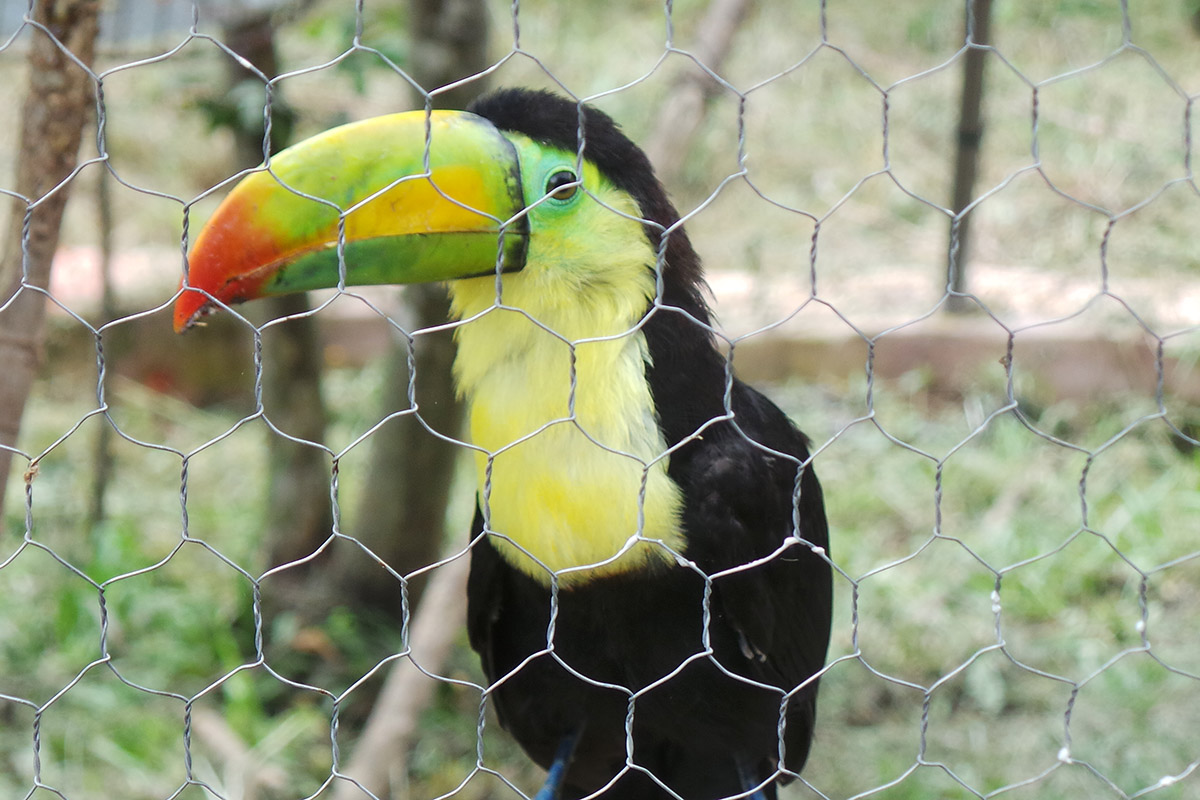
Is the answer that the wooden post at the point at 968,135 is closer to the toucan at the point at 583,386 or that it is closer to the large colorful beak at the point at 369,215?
the toucan at the point at 583,386

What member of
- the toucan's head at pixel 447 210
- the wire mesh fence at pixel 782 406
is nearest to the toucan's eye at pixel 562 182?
the toucan's head at pixel 447 210

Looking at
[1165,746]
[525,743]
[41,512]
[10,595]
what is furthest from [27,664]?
[1165,746]

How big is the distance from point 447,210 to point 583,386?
0.22 metres

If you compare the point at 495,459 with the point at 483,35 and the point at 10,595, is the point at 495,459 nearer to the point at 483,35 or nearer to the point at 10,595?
the point at 483,35

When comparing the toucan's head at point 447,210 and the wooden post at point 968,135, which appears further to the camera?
the wooden post at point 968,135

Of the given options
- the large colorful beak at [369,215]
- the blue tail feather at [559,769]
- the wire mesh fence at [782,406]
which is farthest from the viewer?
the wire mesh fence at [782,406]

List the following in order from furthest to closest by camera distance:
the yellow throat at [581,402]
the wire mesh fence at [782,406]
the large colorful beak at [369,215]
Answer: the wire mesh fence at [782,406]
the yellow throat at [581,402]
the large colorful beak at [369,215]

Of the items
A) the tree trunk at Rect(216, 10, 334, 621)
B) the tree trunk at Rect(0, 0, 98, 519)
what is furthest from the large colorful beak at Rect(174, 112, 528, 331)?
the tree trunk at Rect(216, 10, 334, 621)

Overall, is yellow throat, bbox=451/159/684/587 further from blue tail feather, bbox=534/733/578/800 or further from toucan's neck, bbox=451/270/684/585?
blue tail feather, bbox=534/733/578/800

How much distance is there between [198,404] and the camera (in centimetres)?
339

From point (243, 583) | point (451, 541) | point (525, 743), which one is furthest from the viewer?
point (451, 541)

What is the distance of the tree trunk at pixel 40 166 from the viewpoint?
1.24 metres

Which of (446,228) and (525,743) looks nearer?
(446,228)

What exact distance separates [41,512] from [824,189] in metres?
2.52
